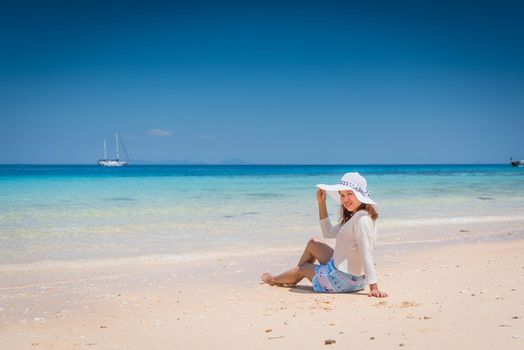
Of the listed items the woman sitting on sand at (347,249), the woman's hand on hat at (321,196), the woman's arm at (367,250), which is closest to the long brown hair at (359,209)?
the woman sitting on sand at (347,249)

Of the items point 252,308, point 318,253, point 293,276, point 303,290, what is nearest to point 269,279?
point 293,276

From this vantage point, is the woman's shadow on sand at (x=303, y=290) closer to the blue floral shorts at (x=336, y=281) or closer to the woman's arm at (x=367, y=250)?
the blue floral shorts at (x=336, y=281)

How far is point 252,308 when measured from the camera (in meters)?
5.78

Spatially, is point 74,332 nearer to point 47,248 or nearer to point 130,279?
point 130,279

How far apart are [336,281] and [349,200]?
1.02 metres

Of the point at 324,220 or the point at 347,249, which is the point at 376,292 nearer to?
the point at 347,249

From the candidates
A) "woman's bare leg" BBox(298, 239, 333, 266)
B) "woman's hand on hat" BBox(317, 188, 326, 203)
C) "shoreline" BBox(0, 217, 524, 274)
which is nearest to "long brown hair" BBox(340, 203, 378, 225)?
"woman's hand on hat" BBox(317, 188, 326, 203)

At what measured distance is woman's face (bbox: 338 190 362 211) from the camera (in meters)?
6.09

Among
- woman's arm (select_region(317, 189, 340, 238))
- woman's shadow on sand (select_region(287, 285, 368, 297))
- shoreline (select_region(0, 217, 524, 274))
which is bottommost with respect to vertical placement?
shoreline (select_region(0, 217, 524, 274))

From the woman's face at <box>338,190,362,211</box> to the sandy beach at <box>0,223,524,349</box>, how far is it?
102 cm

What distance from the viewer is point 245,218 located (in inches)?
639

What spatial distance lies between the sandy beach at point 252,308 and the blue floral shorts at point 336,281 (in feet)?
0.54

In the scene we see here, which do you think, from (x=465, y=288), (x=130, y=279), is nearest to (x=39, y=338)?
(x=130, y=279)

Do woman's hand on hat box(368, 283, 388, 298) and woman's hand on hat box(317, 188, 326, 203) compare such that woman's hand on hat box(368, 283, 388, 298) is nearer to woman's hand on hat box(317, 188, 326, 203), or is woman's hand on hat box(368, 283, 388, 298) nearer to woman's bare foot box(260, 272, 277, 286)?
woman's hand on hat box(317, 188, 326, 203)
